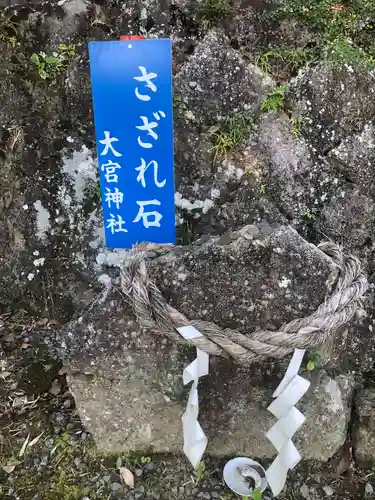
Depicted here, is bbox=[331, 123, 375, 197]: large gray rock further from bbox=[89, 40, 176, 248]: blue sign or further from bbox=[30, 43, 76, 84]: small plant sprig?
bbox=[30, 43, 76, 84]: small plant sprig

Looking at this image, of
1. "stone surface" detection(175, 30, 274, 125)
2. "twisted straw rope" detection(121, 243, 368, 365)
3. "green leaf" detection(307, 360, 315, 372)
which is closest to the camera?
"twisted straw rope" detection(121, 243, 368, 365)

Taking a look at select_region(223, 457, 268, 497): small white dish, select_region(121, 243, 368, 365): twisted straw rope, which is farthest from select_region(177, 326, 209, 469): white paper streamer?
select_region(223, 457, 268, 497): small white dish

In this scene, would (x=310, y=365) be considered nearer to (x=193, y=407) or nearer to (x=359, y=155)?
(x=193, y=407)

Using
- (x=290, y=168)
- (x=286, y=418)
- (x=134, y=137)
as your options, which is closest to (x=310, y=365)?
(x=286, y=418)

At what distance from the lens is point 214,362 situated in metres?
1.66

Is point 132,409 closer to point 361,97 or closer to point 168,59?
point 168,59

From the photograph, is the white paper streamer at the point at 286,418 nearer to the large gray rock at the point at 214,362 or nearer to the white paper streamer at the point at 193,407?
the large gray rock at the point at 214,362

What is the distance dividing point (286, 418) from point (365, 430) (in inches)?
17.4

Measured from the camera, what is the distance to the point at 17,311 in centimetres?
211

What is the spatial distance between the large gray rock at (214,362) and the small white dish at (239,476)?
0.04 metres

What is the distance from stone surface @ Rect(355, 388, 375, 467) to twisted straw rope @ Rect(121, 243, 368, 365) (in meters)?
0.45

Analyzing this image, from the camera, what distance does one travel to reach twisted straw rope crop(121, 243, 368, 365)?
146 cm

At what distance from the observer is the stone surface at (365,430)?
1797 millimetres

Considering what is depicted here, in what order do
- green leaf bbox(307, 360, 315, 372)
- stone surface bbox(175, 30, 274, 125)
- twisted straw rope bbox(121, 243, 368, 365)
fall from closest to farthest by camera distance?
twisted straw rope bbox(121, 243, 368, 365) → green leaf bbox(307, 360, 315, 372) → stone surface bbox(175, 30, 274, 125)
